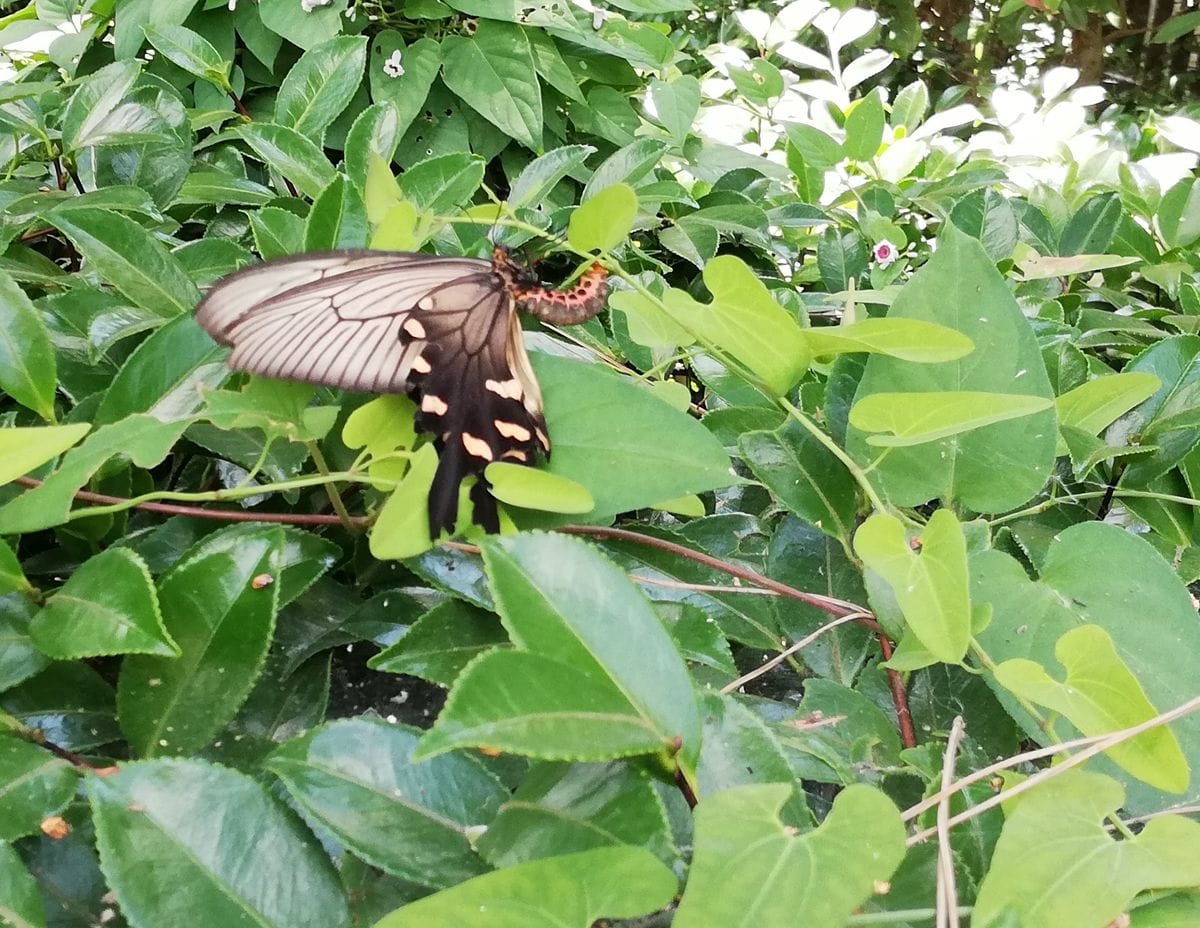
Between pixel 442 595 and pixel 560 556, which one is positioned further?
pixel 442 595

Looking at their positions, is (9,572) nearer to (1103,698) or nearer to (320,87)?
(1103,698)

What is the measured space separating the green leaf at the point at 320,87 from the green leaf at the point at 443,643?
436 millimetres

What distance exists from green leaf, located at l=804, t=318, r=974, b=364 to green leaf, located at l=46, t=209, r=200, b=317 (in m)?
0.29

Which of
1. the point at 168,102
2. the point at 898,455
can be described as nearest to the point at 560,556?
the point at 898,455

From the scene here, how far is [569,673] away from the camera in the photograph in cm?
20

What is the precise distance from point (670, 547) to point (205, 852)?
193mm

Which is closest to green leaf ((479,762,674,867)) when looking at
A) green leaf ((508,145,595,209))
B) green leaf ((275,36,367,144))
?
green leaf ((508,145,595,209))

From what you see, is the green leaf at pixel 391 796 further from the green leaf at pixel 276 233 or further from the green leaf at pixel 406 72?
the green leaf at pixel 406 72

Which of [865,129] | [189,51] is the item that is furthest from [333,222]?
[865,129]

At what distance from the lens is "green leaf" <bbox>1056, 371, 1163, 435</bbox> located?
353mm

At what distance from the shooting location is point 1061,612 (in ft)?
0.94

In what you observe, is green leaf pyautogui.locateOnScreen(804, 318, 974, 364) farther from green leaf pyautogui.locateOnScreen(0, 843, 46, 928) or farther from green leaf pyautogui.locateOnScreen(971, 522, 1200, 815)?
green leaf pyautogui.locateOnScreen(0, 843, 46, 928)

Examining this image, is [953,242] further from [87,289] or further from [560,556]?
[87,289]

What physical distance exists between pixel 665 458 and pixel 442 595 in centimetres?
12
